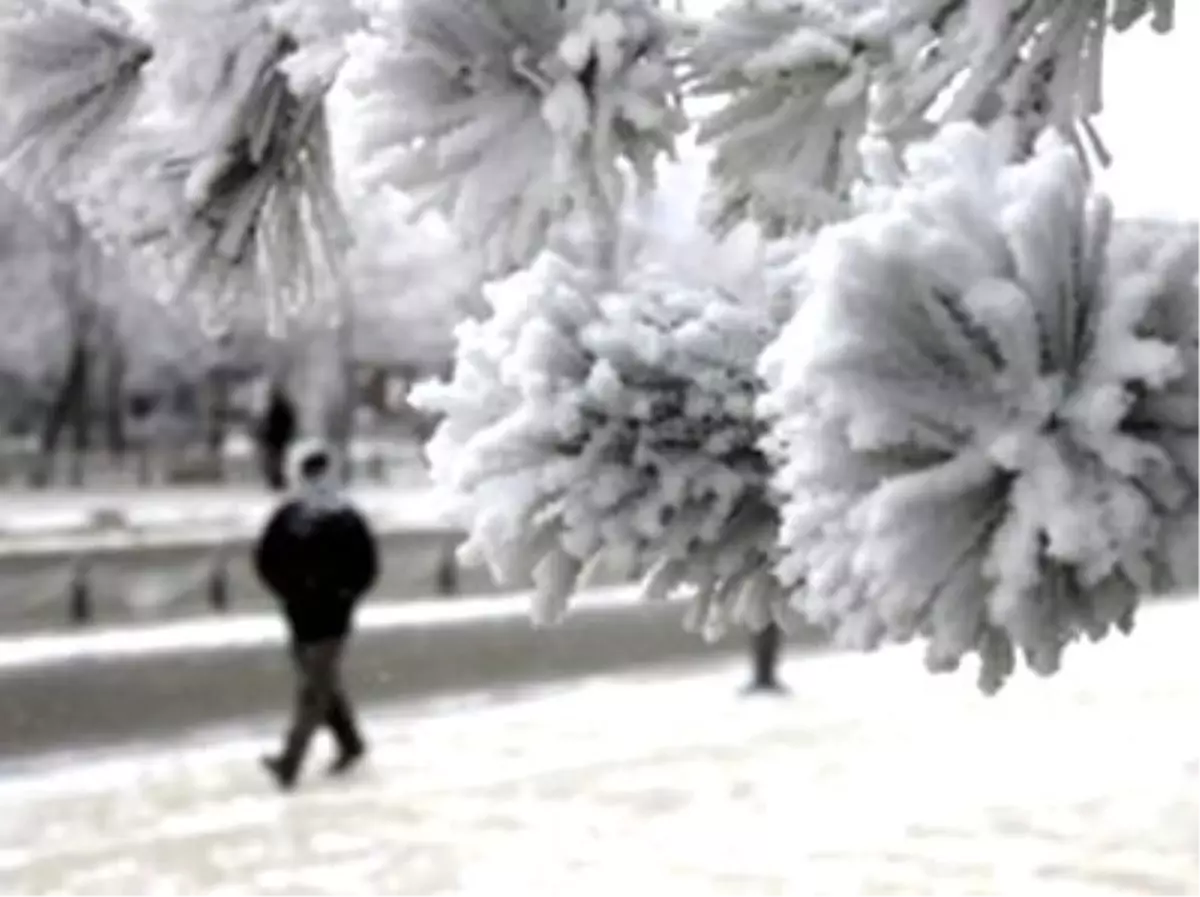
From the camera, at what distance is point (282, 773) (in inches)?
500

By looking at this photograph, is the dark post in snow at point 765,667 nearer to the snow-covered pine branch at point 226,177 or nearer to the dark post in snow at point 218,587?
the dark post in snow at point 218,587

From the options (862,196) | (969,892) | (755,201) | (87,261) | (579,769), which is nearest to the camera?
(862,196)

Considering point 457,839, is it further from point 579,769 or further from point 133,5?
point 133,5

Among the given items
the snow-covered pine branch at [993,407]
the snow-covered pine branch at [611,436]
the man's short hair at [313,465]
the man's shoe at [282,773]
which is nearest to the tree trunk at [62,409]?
the man's short hair at [313,465]

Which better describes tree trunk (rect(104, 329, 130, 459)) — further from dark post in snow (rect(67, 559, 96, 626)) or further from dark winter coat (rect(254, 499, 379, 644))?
dark winter coat (rect(254, 499, 379, 644))

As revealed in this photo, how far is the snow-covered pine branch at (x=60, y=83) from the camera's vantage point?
2717 millimetres

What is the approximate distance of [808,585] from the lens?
6.12 feet

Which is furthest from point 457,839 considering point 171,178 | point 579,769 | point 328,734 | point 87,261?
point 87,261

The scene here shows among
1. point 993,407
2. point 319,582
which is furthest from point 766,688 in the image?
point 993,407

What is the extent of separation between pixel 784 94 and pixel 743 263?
0.40m

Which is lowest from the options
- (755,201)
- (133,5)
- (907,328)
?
(907,328)

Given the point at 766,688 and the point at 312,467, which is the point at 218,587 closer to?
the point at 766,688

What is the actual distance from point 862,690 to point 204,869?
7.53 metres

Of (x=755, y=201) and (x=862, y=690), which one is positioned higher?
(x=755, y=201)
